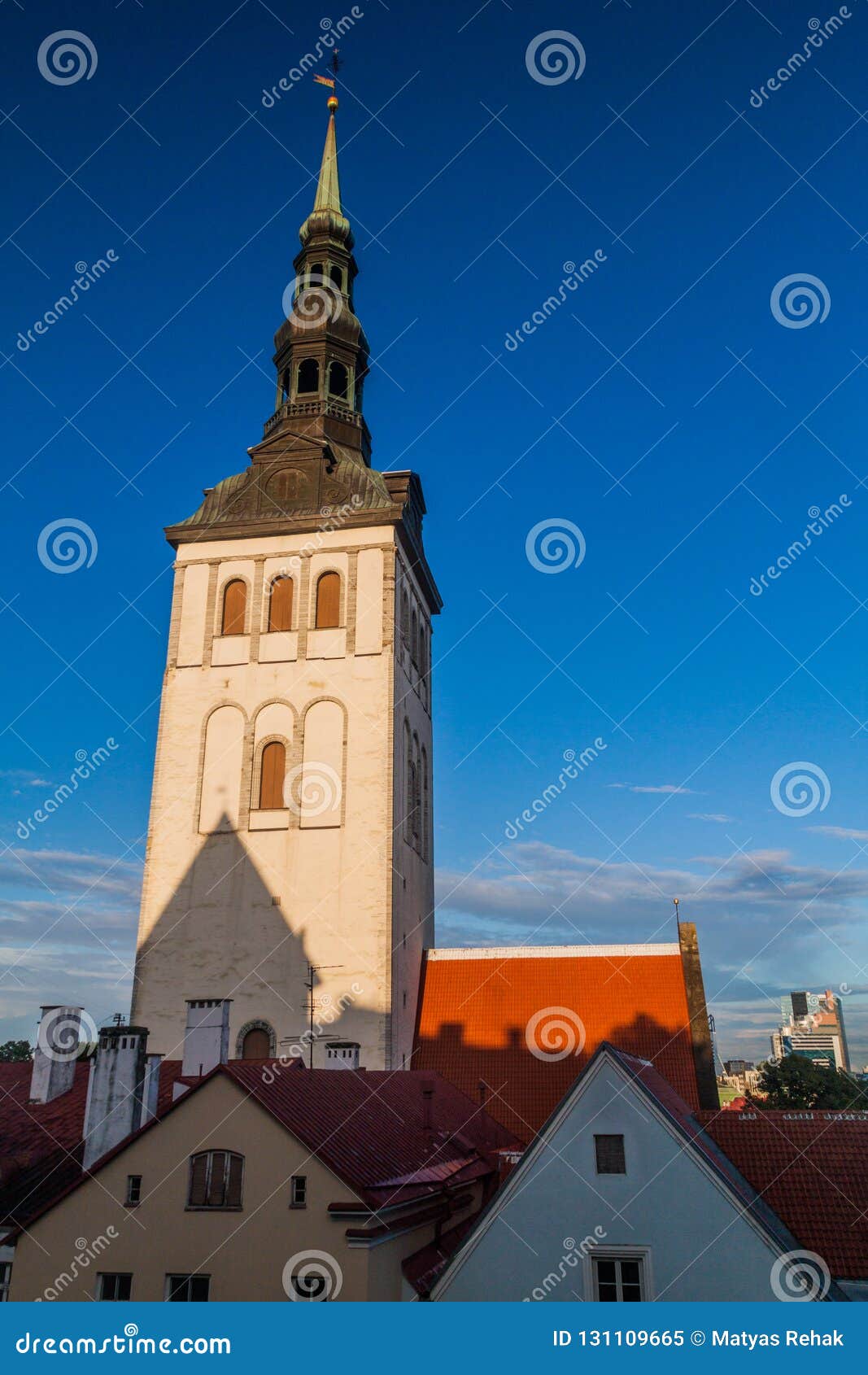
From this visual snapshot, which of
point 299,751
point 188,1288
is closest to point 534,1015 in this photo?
point 299,751

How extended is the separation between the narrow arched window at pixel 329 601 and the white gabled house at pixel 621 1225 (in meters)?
19.7

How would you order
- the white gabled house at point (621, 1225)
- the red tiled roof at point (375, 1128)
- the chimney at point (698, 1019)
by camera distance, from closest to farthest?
the white gabled house at point (621, 1225)
the red tiled roof at point (375, 1128)
the chimney at point (698, 1019)

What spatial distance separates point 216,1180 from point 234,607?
21.2m

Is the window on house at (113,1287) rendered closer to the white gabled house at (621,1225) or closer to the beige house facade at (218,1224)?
the beige house facade at (218,1224)

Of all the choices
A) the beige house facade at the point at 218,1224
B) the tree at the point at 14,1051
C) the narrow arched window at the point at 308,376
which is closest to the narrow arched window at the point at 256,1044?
the beige house facade at the point at 218,1224

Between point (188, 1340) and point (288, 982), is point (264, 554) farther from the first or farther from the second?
point (188, 1340)

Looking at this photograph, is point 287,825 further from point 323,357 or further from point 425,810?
point 323,357

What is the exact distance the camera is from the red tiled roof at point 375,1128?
15.6 m

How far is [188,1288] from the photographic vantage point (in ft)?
49.0

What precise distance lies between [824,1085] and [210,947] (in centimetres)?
3132

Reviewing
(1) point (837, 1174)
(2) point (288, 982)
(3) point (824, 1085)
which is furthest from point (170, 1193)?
(3) point (824, 1085)

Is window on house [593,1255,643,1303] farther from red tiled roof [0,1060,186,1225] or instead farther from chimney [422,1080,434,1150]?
red tiled roof [0,1060,186,1225]

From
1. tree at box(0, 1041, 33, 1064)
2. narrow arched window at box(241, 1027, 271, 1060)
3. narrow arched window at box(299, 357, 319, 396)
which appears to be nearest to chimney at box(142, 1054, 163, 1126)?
narrow arched window at box(241, 1027, 271, 1060)

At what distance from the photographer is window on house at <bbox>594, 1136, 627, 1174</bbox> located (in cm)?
1540
